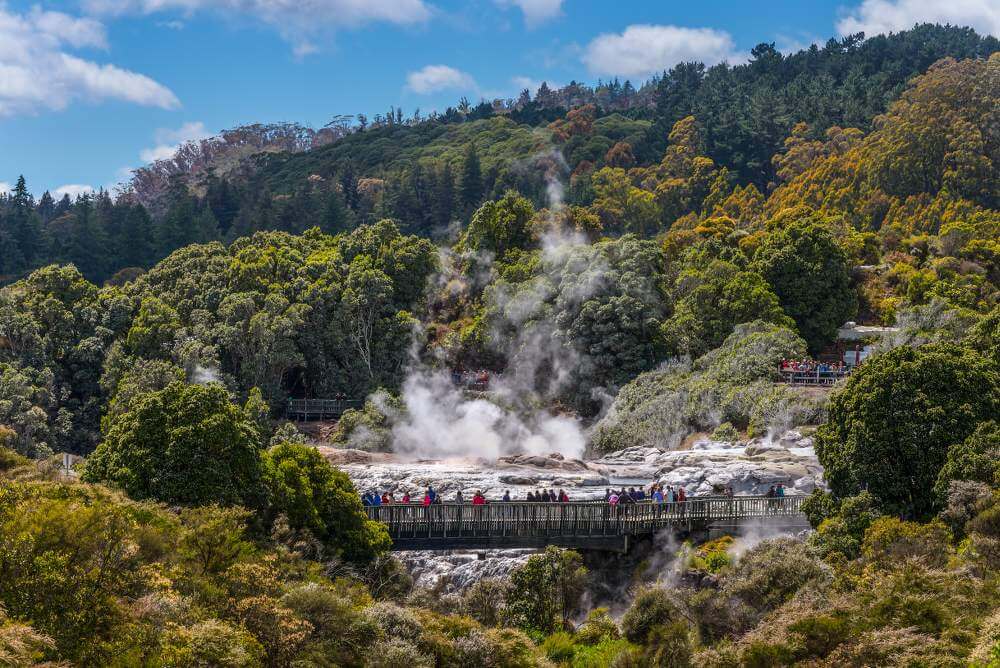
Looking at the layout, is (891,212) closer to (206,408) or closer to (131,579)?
(206,408)

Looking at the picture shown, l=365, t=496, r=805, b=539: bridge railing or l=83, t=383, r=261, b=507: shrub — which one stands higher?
l=83, t=383, r=261, b=507: shrub

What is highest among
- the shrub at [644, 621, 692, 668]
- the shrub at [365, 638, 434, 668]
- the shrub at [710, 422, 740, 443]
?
the shrub at [710, 422, 740, 443]

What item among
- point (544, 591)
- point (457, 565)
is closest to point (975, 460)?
point (544, 591)

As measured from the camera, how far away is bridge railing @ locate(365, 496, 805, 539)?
3409 cm

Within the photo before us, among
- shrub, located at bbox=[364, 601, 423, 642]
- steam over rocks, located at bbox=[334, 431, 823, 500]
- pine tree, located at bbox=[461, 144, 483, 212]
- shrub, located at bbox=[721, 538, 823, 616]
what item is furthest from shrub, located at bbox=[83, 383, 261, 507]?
pine tree, located at bbox=[461, 144, 483, 212]

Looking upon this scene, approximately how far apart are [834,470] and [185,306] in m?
42.7

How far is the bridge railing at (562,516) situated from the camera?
3409cm

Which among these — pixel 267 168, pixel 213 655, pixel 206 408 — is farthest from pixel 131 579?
pixel 267 168

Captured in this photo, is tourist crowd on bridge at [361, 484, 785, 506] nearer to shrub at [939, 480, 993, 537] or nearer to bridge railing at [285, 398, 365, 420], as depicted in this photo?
shrub at [939, 480, 993, 537]

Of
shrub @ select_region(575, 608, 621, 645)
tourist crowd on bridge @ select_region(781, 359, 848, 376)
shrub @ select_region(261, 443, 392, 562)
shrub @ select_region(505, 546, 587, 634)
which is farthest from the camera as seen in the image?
tourist crowd on bridge @ select_region(781, 359, 848, 376)

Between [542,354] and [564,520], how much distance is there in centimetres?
2773

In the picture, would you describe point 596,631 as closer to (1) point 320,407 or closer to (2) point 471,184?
(1) point 320,407

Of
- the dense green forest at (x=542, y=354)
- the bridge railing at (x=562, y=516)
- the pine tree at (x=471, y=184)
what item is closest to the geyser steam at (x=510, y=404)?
the dense green forest at (x=542, y=354)

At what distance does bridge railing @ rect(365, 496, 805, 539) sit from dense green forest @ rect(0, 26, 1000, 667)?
4.14ft
